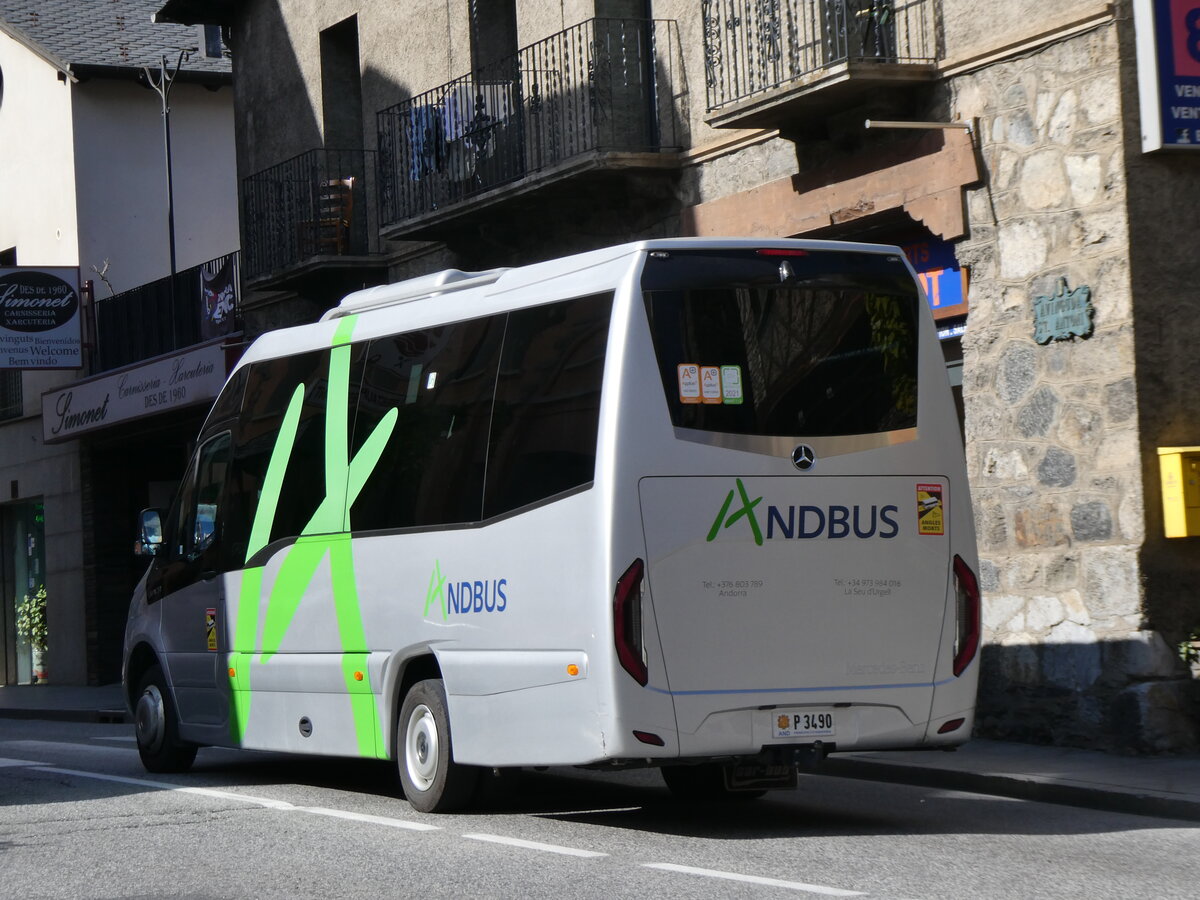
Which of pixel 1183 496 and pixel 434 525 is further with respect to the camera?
pixel 1183 496

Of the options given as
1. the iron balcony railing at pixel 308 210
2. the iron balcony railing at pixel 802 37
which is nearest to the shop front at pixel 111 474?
the iron balcony railing at pixel 308 210

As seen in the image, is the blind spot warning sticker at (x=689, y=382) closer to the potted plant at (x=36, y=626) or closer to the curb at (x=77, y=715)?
the curb at (x=77, y=715)

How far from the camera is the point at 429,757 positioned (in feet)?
32.9

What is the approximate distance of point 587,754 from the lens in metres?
8.69

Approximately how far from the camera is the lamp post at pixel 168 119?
27297 millimetres

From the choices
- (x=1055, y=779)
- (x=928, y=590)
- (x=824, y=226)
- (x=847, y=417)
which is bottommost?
(x=1055, y=779)

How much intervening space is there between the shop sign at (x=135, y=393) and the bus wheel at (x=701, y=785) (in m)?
14.1

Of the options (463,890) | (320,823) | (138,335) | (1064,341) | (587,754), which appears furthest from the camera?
(138,335)

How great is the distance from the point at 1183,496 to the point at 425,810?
17.3 ft

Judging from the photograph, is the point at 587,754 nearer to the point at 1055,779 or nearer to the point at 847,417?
the point at 847,417

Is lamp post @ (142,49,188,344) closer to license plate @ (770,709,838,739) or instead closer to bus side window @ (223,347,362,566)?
bus side window @ (223,347,362,566)

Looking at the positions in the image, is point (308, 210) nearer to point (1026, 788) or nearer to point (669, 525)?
point (1026, 788)

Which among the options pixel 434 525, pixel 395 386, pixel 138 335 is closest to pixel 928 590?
pixel 434 525

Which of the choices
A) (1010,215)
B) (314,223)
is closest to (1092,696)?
(1010,215)
